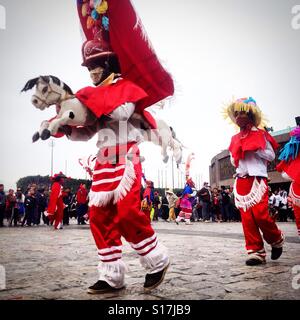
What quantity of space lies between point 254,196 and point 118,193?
2290mm

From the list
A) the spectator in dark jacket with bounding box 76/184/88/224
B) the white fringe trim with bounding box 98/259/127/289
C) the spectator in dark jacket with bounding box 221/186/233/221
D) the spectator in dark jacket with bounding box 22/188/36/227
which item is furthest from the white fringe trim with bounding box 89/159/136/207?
the spectator in dark jacket with bounding box 221/186/233/221

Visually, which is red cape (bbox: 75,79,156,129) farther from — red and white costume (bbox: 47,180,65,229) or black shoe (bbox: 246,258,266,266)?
red and white costume (bbox: 47,180,65,229)

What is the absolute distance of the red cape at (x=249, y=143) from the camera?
433cm

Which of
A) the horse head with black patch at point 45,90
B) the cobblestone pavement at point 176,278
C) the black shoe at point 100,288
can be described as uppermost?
the horse head with black patch at point 45,90

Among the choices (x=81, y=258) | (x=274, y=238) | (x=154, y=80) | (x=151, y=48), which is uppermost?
(x=151, y=48)

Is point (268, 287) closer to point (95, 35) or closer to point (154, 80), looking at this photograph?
point (154, 80)

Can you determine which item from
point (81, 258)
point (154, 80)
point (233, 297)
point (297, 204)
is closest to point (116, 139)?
point (154, 80)

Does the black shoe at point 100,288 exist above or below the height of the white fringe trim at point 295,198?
below

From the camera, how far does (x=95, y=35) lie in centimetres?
307

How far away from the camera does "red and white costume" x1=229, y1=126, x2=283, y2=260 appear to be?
416 centimetres

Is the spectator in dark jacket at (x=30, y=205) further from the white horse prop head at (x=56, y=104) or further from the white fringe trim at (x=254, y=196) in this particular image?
the white horse prop head at (x=56, y=104)

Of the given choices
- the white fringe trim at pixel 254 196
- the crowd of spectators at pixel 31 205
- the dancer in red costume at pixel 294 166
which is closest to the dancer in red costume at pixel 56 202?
the crowd of spectators at pixel 31 205

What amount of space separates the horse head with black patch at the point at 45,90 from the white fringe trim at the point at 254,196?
9.17ft
